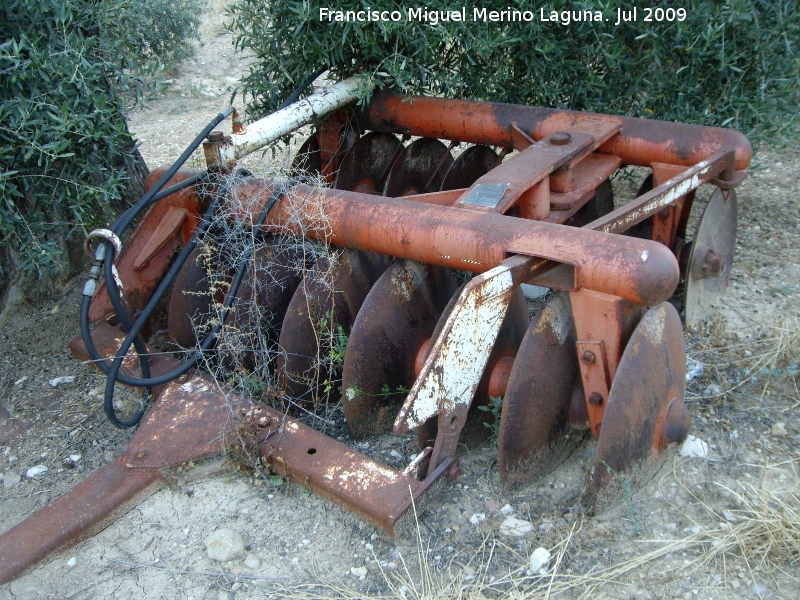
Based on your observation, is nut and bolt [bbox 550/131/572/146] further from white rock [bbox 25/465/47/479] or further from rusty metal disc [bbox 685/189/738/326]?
white rock [bbox 25/465/47/479]

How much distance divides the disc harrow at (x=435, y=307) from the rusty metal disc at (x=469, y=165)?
19 mm

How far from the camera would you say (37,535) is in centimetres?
237

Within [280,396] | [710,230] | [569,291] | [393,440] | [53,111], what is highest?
[53,111]

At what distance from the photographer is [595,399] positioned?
7.68 ft

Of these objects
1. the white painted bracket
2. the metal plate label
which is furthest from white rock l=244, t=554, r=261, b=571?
the white painted bracket

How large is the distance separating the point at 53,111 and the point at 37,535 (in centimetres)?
171

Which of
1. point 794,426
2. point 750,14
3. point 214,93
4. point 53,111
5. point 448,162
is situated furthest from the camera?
point 214,93

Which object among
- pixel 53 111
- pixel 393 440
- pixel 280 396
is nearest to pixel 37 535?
pixel 280 396

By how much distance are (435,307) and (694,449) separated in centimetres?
103

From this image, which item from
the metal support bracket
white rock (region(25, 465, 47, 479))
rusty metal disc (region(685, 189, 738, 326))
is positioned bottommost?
white rock (region(25, 465, 47, 479))

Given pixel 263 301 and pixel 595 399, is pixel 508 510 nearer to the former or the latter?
pixel 595 399

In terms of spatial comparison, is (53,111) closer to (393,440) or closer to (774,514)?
(393,440)

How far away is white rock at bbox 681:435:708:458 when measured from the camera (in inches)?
103

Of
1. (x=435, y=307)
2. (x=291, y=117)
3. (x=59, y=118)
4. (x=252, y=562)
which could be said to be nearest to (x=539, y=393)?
(x=435, y=307)
